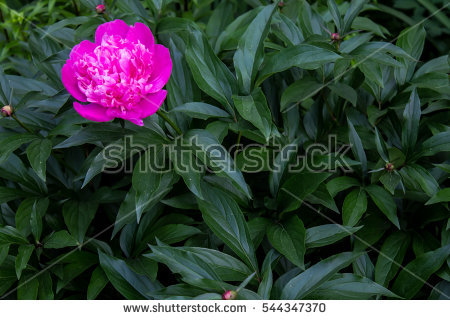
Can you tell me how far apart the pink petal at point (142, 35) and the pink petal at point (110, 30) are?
0.05 m

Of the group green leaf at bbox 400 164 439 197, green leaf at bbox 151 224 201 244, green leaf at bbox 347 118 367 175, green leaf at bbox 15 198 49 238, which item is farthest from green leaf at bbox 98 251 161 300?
green leaf at bbox 400 164 439 197

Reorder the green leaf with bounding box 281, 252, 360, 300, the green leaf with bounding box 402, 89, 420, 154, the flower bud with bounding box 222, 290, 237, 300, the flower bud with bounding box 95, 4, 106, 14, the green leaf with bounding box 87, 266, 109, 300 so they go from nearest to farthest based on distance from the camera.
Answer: the flower bud with bounding box 222, 290, 237, 300, the green leaf with bounding box 281, 252, 360, 300, the green leaf with bounding box 87, 266, 109, 300, the green leaf with bounding box 402, 89, 420, 154, the flower bud with bounding box 95, 4, 106, 14

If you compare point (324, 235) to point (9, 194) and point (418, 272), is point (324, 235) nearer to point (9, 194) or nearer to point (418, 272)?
point (418, 272)

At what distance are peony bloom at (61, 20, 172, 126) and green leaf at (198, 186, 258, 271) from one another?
0.32 metres

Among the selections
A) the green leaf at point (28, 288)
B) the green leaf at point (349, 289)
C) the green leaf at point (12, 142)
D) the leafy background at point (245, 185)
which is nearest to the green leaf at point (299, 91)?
the leafy background at point (245, 185)

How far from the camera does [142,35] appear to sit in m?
1.23

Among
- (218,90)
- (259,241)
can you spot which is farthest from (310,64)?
(259,241)

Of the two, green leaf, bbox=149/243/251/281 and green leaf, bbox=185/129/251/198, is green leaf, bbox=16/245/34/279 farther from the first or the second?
green leaf, bbox=185/129/251/198

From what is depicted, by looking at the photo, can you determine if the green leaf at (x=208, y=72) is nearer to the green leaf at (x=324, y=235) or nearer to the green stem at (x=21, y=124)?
the green leaf at (x=324, y=235)

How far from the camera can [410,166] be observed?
140 centimetres

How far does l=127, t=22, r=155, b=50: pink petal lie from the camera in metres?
1.22

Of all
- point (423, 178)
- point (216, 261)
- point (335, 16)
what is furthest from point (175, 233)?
point (335, 16)

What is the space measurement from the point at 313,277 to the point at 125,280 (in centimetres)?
51
